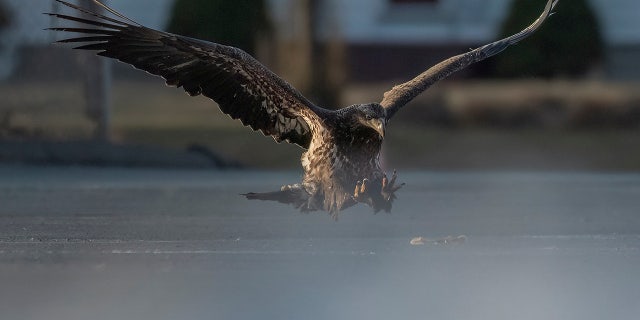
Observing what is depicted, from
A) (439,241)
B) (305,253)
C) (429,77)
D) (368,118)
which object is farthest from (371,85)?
(305,253)

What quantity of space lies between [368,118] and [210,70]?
1239 millimetres

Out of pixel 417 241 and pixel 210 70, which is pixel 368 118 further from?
pixel 210 70

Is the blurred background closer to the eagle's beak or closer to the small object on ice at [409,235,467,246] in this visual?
the small object on ice at [409,235,467,246]

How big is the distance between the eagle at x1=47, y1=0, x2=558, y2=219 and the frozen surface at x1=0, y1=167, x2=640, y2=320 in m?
0.38

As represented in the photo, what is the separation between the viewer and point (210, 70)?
10.7m

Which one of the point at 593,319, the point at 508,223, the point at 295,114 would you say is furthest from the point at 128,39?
the point at 593,319

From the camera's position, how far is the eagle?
10.4 meters

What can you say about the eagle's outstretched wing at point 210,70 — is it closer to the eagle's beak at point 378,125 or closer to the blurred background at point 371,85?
the eagle's beak at point 378,125

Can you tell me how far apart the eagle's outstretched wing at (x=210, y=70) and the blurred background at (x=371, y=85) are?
19.5ft

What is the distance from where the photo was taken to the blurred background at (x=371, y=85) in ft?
57.2

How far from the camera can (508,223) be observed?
39.6 feet

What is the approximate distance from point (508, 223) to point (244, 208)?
2.47 metres

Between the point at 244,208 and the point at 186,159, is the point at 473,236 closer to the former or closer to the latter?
the point at 244,208

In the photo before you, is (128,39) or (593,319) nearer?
(593,319)
